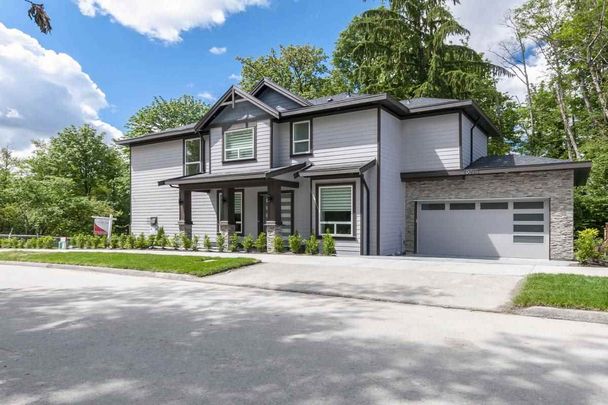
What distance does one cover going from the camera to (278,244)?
1547cm

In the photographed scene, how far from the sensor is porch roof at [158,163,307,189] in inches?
602

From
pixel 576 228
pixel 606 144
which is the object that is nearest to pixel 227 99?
pixel 576 228

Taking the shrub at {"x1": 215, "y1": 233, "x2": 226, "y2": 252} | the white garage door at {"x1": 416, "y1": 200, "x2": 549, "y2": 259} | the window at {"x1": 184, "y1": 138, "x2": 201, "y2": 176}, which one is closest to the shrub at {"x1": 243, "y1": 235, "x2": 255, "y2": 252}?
the shrub at {"x1": 215, "y1": 233, "x2": 226, "y2": 252}

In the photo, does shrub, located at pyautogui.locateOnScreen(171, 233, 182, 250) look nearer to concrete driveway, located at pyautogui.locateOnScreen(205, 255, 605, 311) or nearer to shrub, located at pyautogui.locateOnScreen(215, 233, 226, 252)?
shrub, located at pyautogui.locateOnScreen(215, 233, 226, 252)

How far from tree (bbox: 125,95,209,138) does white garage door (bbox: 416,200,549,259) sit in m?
30.2

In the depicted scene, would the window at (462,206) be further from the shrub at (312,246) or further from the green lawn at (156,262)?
the green lawn at (156,262)

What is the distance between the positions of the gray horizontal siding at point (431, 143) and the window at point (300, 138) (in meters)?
3.86

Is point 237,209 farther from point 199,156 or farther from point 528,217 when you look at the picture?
point 528,217

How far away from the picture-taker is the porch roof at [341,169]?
1413cm

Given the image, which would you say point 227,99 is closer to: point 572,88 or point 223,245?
point 223,245

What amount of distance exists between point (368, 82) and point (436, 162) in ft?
43.0

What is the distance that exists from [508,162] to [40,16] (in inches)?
594

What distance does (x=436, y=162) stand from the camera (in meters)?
16.0

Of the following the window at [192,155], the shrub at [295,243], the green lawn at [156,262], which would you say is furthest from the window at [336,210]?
the window at [192,155]
